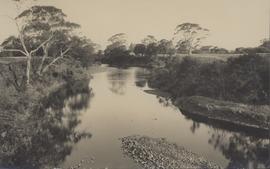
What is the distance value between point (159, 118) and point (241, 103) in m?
3.77

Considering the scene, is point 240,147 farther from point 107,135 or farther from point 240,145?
point 107,135

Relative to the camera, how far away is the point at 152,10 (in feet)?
64.1

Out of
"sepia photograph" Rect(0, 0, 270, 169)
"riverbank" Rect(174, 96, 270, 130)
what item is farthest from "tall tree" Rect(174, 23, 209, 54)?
"riverbank" Rect(174, 96, 270, 130)

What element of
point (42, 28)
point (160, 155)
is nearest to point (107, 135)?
point (160, 155)

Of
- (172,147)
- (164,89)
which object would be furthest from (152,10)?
(172,147)

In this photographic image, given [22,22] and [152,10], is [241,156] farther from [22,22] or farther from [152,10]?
[22,22]

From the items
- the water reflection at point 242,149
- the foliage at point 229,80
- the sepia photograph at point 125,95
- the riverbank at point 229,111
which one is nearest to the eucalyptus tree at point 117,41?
the sepia photograph at point 125,95

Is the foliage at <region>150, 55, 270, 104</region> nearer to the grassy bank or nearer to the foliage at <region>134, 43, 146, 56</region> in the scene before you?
the grassy bank

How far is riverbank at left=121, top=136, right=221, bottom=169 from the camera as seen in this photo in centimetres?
962

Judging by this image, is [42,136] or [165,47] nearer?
[42,136]

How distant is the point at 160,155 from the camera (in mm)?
10219

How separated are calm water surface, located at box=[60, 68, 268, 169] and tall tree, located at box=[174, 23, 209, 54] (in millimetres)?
5831

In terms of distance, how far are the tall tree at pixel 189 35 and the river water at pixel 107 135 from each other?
20.1ft

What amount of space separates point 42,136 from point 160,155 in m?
3.99
